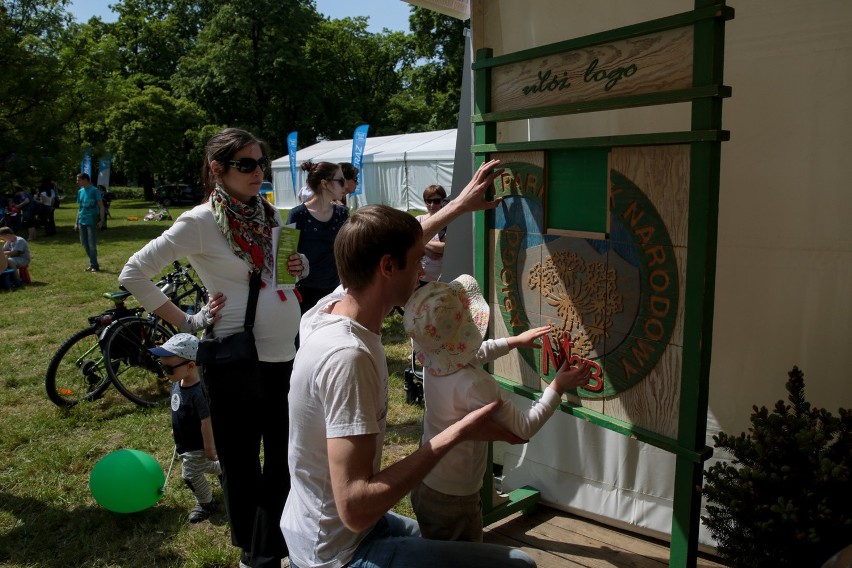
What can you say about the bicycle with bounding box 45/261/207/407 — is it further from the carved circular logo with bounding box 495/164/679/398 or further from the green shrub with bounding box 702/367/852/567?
the green shrub with bounding box 702/367/852/567

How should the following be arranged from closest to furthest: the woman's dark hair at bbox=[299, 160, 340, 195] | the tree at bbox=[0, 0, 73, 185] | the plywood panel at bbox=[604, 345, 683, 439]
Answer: the plywood panel at bbox=[604, 345, 683, 439] → the woman's dark hair at bbox=[299, 160, 340, 195] → the tree at bbox=[0, 0, 73, 185]

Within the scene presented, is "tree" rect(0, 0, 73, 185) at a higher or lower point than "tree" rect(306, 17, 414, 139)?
lower

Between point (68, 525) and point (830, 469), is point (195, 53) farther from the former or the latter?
point (830, 469)

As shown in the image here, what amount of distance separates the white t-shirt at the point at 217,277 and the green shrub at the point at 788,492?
1.67 m

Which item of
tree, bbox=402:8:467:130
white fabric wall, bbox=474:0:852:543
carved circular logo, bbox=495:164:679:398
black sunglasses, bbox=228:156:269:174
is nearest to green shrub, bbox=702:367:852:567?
carved circular logo, bbox=495:164:679:398

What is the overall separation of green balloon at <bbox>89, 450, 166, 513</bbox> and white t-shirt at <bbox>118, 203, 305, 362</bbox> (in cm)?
131

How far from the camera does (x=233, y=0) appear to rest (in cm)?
3469

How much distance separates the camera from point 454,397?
1.90 metres

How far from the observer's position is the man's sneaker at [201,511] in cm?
357

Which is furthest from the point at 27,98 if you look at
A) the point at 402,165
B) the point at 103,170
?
the point at 402,165

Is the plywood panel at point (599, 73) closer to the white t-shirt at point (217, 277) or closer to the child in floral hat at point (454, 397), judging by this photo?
the child in floral hat at point (454, 397)

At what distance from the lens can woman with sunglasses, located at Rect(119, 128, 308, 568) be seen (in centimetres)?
252

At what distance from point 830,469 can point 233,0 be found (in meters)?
38.3

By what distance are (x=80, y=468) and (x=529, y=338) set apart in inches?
135
